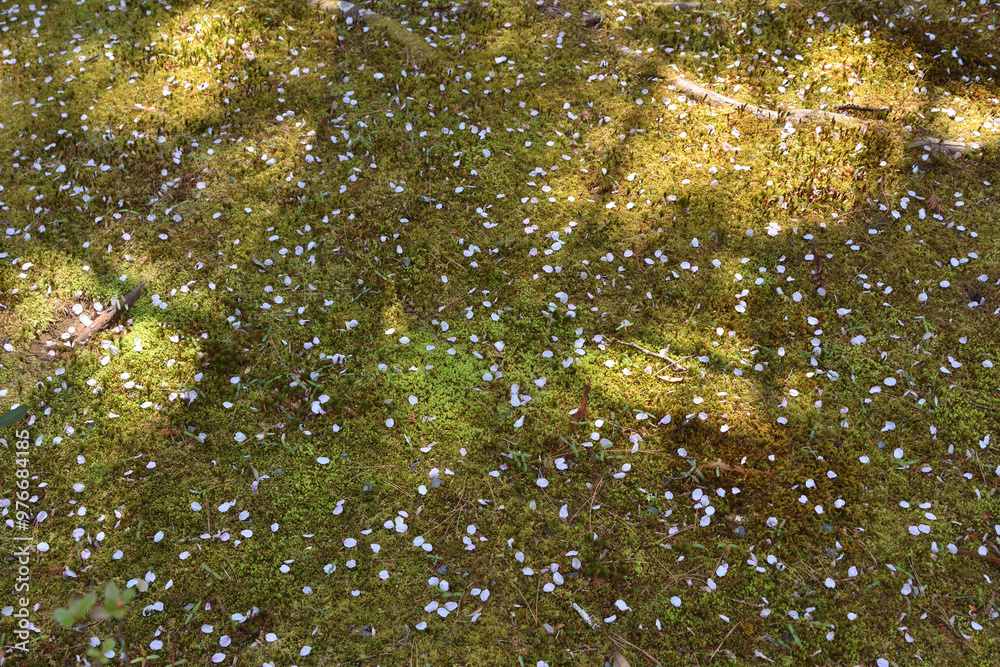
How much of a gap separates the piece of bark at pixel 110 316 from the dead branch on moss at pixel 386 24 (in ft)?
15.4

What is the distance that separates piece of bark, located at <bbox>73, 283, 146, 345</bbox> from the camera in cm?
617

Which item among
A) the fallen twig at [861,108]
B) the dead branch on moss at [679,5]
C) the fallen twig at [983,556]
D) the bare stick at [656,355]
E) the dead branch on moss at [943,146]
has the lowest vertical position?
the fallen twig at [983,556]

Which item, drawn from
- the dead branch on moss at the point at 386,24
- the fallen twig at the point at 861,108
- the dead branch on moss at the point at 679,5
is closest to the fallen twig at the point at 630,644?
the fallen twig at the point at 861,108

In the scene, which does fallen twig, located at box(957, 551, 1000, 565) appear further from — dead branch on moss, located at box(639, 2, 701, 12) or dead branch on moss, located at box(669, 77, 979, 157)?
dead branch on moss, located at box(639, 2, 701, 12)

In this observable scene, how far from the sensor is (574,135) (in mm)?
7973

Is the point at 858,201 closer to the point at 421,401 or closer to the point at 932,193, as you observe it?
the point at 932,193

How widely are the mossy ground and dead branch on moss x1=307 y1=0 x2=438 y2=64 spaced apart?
225 mm

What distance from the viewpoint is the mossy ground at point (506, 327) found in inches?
191

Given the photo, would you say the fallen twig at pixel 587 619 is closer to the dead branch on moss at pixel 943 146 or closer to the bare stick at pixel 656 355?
the bare stick at pixel 656 355

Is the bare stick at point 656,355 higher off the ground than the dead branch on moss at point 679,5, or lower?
lower

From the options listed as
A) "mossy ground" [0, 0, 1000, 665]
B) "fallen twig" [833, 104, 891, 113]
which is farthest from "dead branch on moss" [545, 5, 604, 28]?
"fallen twig" [833, 104, 891, 113]

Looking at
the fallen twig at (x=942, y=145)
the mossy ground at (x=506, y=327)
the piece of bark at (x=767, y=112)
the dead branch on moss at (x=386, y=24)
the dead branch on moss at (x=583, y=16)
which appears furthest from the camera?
the dead branch on moss at (x=583, y=16)

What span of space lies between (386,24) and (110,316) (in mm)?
5483

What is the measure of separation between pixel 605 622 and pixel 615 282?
334cm
